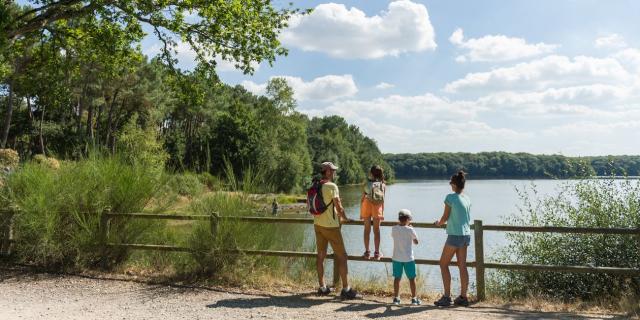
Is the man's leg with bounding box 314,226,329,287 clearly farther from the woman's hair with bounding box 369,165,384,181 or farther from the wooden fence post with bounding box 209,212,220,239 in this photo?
the wooden fence post with bounding box 209,212,220,239

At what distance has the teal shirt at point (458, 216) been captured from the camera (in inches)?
263

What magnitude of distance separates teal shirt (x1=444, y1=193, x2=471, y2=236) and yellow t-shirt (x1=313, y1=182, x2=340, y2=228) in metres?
1.50

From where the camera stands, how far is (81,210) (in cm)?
887

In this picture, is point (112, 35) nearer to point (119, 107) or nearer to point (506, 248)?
point (506, 248)

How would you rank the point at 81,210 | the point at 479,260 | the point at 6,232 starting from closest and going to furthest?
the point at 479,260, the point at 81,210, the point at 6,232

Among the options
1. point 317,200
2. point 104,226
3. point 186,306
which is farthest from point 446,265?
point 104,226

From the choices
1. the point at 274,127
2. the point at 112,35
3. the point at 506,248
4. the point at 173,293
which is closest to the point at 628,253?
the point at 506,248

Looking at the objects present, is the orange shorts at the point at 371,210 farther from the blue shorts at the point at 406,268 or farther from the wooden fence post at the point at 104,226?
the wooden fence post at the point at 104,226

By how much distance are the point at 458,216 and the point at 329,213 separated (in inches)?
Answer: 68.4

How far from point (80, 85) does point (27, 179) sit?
35.6m

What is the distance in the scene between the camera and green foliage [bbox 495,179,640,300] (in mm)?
7738

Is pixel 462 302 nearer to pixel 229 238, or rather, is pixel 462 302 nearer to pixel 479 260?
pixel 479 260

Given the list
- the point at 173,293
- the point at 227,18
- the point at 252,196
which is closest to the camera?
the point at 173,293

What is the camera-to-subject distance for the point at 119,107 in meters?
52.5
